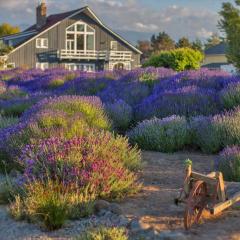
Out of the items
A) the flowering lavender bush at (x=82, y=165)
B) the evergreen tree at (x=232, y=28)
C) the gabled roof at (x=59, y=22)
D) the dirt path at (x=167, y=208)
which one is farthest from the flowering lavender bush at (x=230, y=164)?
the gabled roof at (x=59, y=22)

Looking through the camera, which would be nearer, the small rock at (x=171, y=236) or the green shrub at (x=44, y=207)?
the small rock at (x=171, y=236)

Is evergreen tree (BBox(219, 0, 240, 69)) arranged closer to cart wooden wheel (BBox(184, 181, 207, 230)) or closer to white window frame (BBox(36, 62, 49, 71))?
white window frame (BBox(36, 62, 49, 71))

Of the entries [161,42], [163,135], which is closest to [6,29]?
[161,42]

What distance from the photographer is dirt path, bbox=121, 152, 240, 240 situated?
5.07 m

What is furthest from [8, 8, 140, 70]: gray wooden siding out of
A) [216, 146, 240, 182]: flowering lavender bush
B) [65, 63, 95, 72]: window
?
[216, 146, 240, 182]: flowering lavender bush

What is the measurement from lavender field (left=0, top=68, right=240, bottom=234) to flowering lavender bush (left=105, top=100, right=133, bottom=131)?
20 mm

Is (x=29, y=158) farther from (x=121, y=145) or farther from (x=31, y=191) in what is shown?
(x=121, y=145)

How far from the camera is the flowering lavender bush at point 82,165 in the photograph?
234 inches

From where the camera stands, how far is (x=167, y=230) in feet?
16.6

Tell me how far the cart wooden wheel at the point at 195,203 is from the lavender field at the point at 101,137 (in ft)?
3.32

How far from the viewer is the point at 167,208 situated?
572 cm

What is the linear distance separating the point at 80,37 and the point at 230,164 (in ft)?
183

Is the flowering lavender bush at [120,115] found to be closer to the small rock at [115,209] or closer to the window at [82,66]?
the small rock at [115,209]

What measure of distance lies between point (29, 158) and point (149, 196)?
143 cm
